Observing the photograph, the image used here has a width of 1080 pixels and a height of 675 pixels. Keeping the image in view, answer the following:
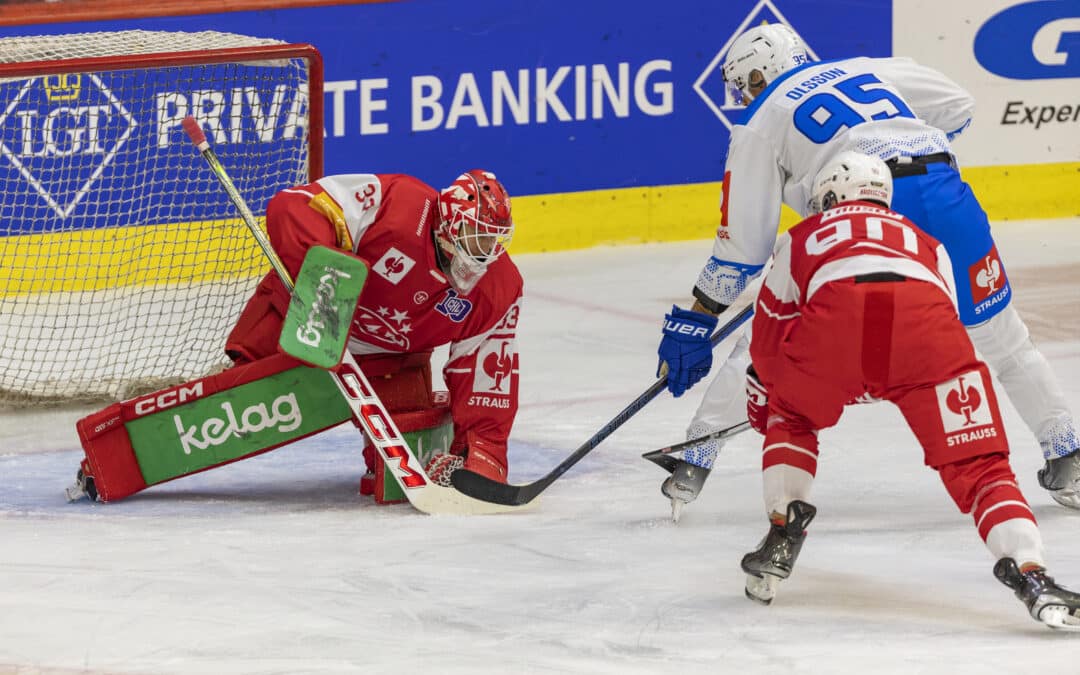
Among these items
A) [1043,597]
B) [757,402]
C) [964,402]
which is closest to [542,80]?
[757,402]

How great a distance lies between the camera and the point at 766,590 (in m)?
3.34

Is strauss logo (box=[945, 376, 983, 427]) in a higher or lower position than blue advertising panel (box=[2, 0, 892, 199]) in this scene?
higher

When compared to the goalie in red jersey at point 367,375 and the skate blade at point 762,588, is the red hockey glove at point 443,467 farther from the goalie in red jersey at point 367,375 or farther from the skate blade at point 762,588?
the skate blade at point 762,588

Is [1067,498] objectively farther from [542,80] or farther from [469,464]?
[542,80]

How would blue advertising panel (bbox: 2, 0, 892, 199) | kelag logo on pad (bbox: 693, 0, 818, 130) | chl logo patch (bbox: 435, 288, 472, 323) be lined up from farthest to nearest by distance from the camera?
1. kelag logo on pad (bbox: 693, 0, 818, 130)
2. blue advertising panel (bbox: 2, 0, 892, 199)
3. chl logo patch (bbox: 435, 288, 472, 323)

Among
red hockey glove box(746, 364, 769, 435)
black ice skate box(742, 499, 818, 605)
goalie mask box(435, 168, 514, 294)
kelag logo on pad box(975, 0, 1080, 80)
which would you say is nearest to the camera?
black ice skate box(742, 499, 818, 605)

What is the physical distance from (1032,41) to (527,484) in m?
4.24

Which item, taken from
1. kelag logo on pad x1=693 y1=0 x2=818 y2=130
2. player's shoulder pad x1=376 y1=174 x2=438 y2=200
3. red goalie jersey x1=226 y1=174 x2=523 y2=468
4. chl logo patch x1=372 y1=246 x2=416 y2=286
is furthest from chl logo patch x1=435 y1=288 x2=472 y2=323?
kelag logo on pad x1=693 y1=0 x2=818 y2=130

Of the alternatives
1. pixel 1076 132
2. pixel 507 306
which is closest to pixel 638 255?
pixel 1076 132

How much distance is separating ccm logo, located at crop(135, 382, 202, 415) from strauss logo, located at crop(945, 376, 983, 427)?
1.83 m

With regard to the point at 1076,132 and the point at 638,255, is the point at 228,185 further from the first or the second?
the point at 1076,132

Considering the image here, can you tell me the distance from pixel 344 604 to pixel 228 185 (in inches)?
54.9

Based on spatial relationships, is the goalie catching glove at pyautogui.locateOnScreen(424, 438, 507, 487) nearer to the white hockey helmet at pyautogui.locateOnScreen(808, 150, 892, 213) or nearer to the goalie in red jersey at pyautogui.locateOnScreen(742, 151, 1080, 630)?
the goalie in red jersey at pyautogui.locateOnScreen(742, 151, 1080, 630)

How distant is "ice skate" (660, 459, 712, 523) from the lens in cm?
409
